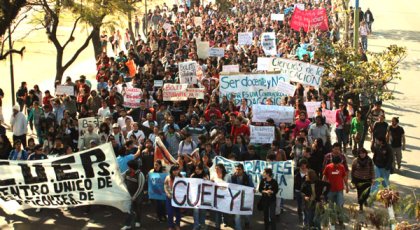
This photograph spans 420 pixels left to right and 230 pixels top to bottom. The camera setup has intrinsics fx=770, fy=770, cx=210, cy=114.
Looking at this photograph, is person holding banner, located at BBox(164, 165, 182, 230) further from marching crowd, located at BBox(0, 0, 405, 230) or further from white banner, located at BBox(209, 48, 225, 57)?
white banner, located at BBox(209, 48, 225, 57)

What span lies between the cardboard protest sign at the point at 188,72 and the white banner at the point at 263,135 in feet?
19.2

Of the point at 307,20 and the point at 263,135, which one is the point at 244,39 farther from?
the point at 263,135

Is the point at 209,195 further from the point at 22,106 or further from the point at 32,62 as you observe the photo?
the point at 32,62

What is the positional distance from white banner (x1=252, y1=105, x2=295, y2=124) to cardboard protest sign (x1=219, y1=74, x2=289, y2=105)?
207cm

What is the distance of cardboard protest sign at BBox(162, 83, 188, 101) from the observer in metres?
19.4

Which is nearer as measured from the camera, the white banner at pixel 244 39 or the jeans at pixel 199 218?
the jeans at pixel 199 218

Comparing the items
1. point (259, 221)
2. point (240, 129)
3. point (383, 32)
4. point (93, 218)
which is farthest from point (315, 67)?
point (383, 32)

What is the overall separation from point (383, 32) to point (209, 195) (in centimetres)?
3185

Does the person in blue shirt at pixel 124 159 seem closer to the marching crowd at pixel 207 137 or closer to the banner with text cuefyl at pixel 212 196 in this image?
the marching crowd at pixel 207 137

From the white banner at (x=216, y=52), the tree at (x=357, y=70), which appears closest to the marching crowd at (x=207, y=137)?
the tree at (x=357, y=70)

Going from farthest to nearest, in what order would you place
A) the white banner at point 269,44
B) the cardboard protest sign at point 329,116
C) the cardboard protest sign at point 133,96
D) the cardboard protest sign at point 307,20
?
the cardboard protest sign at point 307,20, the white banner at point 269,44, the cardboard protest sign at point 133,96, the cardboard protest sign at point 329,116

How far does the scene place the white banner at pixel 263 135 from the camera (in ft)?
52.5

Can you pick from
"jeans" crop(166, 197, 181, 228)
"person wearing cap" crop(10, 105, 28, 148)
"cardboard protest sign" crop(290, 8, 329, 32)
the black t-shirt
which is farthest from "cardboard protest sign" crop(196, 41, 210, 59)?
"jeans" crop(166, 197, 181, 228)

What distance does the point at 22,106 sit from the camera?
22.5 metres
